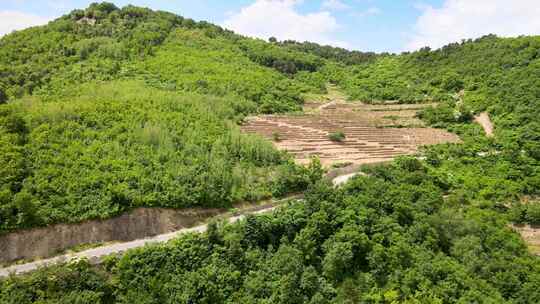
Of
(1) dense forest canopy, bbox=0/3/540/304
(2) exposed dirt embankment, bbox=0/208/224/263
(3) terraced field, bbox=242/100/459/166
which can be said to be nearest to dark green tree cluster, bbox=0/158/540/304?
(1) dense forest canopy, bbox=0/3/540/304

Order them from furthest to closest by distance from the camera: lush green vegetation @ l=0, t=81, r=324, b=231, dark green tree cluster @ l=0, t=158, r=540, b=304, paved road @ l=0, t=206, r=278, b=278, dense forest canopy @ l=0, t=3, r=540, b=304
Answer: lush green vegetation @ l=0, t=81, r=324, b=231, dense forest canopy @ l=0, t=3, r=540, b=304, dark green tree cluster @ l=0, t=158, r=540, b=304, paved road @ l=0, t=206, r=278, b=278

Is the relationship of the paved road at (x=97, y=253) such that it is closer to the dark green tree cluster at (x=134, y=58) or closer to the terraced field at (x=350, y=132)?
the terraced field at (x=350, y=132)

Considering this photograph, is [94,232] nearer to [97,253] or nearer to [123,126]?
[97,253]

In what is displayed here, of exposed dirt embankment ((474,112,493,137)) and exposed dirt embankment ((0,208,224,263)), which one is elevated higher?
exposed dirt embankment ((474,112,493,137))

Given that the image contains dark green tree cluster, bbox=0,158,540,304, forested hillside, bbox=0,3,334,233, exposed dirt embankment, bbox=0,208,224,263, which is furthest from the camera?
forested hillside, bbox=0,3,334,233

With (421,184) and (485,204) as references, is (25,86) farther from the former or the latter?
(485,204)

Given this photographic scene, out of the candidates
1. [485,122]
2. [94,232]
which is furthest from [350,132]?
[94,232]

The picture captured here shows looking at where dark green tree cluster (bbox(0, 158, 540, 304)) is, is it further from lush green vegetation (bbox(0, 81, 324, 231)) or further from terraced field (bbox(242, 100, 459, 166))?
terraced field (bbox(242, 100, 459, 166))

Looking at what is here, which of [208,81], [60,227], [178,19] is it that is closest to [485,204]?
[60,227]
